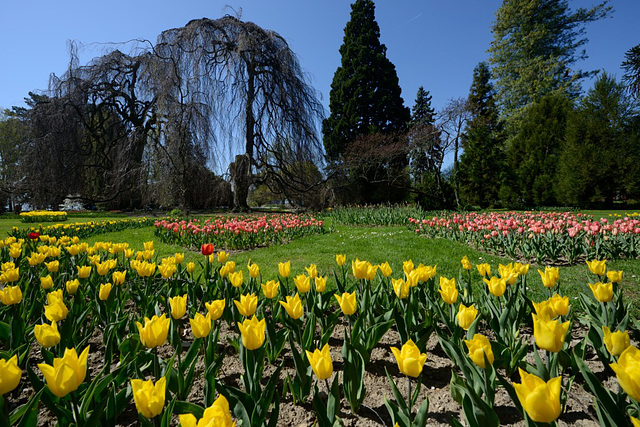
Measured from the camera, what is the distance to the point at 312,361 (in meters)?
0.94

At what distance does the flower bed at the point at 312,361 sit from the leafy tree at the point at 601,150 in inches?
606

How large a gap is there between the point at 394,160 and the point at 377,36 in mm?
9668

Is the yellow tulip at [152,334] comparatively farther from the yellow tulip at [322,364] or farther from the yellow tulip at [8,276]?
the yellow tulip at [8,276]

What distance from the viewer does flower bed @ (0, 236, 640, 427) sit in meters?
0.80

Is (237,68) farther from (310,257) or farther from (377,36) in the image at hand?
(377,36)

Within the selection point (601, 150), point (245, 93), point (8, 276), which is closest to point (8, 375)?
point (8, 276)

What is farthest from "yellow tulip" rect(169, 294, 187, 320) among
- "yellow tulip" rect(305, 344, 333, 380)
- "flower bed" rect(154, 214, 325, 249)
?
"flower bed" rect(154, 214, 325, 249)

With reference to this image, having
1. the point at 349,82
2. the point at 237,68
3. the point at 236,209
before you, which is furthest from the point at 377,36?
the point at 236,209

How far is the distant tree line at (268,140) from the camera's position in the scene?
1065 cm

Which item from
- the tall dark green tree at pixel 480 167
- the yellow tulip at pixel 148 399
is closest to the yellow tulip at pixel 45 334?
the yellow tulip at pixel 148 399

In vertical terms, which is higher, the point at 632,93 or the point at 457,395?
the point at 632,93

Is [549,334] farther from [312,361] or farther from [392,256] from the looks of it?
[392,256]

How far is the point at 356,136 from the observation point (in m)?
19.9

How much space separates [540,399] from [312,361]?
58 cm
